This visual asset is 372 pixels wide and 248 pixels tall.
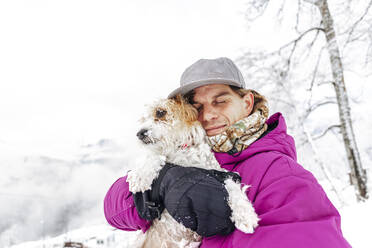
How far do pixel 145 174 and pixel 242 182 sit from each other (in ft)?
2.96

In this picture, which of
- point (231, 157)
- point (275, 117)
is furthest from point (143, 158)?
point (275, 117)

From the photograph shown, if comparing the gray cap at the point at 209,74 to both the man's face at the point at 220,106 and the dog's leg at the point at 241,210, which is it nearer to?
the man's face at the point at 220,106

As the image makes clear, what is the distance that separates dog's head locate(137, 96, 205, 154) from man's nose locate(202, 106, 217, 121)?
115mm

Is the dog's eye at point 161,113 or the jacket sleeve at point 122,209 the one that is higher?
the dog's eye at point 161,113

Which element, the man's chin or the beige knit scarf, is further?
the man's chin

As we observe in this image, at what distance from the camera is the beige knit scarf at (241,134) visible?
215cm

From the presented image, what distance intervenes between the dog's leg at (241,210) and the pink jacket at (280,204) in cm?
5

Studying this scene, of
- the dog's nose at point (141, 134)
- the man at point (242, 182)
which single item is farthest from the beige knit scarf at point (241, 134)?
the dog's nose at point (141, 134)

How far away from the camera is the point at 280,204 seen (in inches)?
62.4

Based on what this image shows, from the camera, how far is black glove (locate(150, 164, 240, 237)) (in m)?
1.70

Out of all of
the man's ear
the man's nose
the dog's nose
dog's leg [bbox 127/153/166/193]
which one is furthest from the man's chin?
the dog's nose

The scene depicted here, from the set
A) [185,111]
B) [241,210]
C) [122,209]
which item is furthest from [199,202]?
[185,111]

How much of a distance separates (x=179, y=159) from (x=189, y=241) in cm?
79

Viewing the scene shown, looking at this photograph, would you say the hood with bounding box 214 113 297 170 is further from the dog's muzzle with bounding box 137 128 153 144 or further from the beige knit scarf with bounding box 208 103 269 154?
the dog's muzzle with bounding box 137 128 153 144
